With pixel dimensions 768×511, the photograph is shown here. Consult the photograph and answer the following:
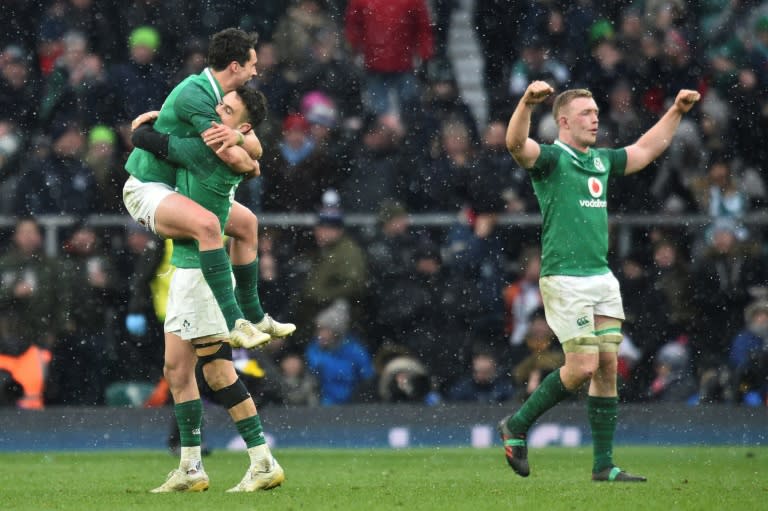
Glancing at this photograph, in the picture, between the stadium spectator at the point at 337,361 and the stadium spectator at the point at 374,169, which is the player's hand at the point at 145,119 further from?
the stadium spectator at the point at 374,169

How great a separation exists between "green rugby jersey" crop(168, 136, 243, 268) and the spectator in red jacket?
268 inches

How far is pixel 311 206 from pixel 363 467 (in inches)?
141

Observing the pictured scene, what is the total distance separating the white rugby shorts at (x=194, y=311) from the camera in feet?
29.2

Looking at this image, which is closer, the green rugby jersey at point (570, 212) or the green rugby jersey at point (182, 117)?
the green rugby jersey at point (182, 117)

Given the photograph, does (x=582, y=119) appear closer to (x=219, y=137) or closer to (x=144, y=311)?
(x=219, y=137)

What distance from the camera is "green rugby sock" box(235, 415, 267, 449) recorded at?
29.2 feet

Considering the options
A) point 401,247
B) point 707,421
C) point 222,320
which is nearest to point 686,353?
point 707,421

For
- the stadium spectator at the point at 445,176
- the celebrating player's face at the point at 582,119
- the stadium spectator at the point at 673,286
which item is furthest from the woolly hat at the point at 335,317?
the celebrating player's face at the point at 582,119

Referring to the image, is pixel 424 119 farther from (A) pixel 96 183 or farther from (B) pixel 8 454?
(B) pixel 8 454

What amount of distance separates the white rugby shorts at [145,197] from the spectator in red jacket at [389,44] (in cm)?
679

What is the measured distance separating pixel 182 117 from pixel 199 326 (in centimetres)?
112

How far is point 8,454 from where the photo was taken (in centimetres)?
1316

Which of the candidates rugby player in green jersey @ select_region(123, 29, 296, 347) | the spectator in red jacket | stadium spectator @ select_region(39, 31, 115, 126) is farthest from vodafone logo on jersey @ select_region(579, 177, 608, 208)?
stadium spectator @ select_region(39, 31, 115, 126)

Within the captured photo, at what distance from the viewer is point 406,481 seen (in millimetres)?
10008
